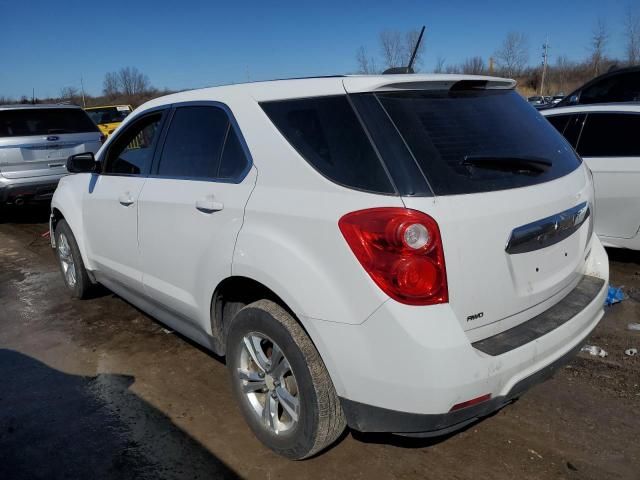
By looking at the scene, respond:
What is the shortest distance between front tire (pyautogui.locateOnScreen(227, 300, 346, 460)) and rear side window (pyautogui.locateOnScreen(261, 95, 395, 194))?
0.70 meters

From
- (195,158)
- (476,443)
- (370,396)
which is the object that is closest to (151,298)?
(195,158)

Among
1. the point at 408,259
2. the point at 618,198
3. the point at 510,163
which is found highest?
the point at 510,163

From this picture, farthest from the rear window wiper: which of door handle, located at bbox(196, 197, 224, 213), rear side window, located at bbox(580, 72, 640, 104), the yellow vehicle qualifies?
the yellow vehicle

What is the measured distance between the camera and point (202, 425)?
3014 mm

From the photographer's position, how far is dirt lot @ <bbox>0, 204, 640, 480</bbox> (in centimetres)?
263

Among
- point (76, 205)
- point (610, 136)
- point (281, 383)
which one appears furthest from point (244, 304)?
point (610, 136)

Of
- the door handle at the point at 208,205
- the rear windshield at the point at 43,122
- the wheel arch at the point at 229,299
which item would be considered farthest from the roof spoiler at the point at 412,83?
the rear windshield at the point at 43,122

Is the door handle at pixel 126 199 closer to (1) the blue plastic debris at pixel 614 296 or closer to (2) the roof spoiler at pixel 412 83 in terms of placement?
(2) the roof spoiler at pixel 412 83

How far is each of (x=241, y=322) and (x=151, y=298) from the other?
1.15 metres

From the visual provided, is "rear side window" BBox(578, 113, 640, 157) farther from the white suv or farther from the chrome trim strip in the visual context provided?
the chrome trim strip

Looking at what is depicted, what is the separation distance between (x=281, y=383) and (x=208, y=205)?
3.22 ft

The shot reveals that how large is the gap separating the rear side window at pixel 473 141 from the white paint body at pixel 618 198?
269 centimetres

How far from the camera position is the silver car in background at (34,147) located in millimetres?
7887

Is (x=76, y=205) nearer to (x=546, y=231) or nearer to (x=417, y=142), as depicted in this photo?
(x=417, y=142)
